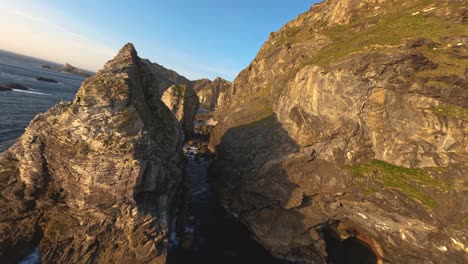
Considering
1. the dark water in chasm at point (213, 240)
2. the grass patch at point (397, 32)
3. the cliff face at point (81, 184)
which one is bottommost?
the dark water in chasm at point (213, 240)

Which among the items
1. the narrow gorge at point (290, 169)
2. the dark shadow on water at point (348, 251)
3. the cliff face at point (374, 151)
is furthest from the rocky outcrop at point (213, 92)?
the dark shadow on water at point (348, 251)

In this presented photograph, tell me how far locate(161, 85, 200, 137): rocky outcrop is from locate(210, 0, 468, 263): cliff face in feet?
78.8

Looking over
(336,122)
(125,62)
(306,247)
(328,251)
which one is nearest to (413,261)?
(328,251)

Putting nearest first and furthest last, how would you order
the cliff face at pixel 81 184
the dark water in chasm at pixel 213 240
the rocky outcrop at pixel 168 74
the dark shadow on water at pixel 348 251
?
the cliff face at pixel 81 184 → the dark water in chasm at pixel 213 240 → the dark shadow on water at pixel 348 251 → the rocky outcrop at pixel 168 74

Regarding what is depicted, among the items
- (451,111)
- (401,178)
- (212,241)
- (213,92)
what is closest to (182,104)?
(212,241)

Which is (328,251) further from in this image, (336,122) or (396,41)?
(396,41)

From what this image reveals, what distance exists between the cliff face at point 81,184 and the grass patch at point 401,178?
21115 mm

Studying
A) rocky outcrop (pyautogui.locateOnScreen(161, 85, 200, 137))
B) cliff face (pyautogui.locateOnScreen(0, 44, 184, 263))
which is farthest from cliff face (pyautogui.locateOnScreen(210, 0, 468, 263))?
rocky outcrop (pyautogui.locateOnScreen(161, 85, 200, 137))

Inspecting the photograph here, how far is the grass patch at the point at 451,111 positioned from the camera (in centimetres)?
2036

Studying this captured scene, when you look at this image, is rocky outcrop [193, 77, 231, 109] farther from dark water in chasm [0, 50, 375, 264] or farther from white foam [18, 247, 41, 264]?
white foam [18, 247, 41, 264]

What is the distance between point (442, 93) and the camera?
21.4 meters

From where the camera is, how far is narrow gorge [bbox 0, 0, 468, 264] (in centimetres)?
1817

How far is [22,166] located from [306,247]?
27415mm

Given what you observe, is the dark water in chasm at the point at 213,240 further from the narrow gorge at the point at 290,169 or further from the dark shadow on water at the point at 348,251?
the dark shadow on water at the point at 348,251
